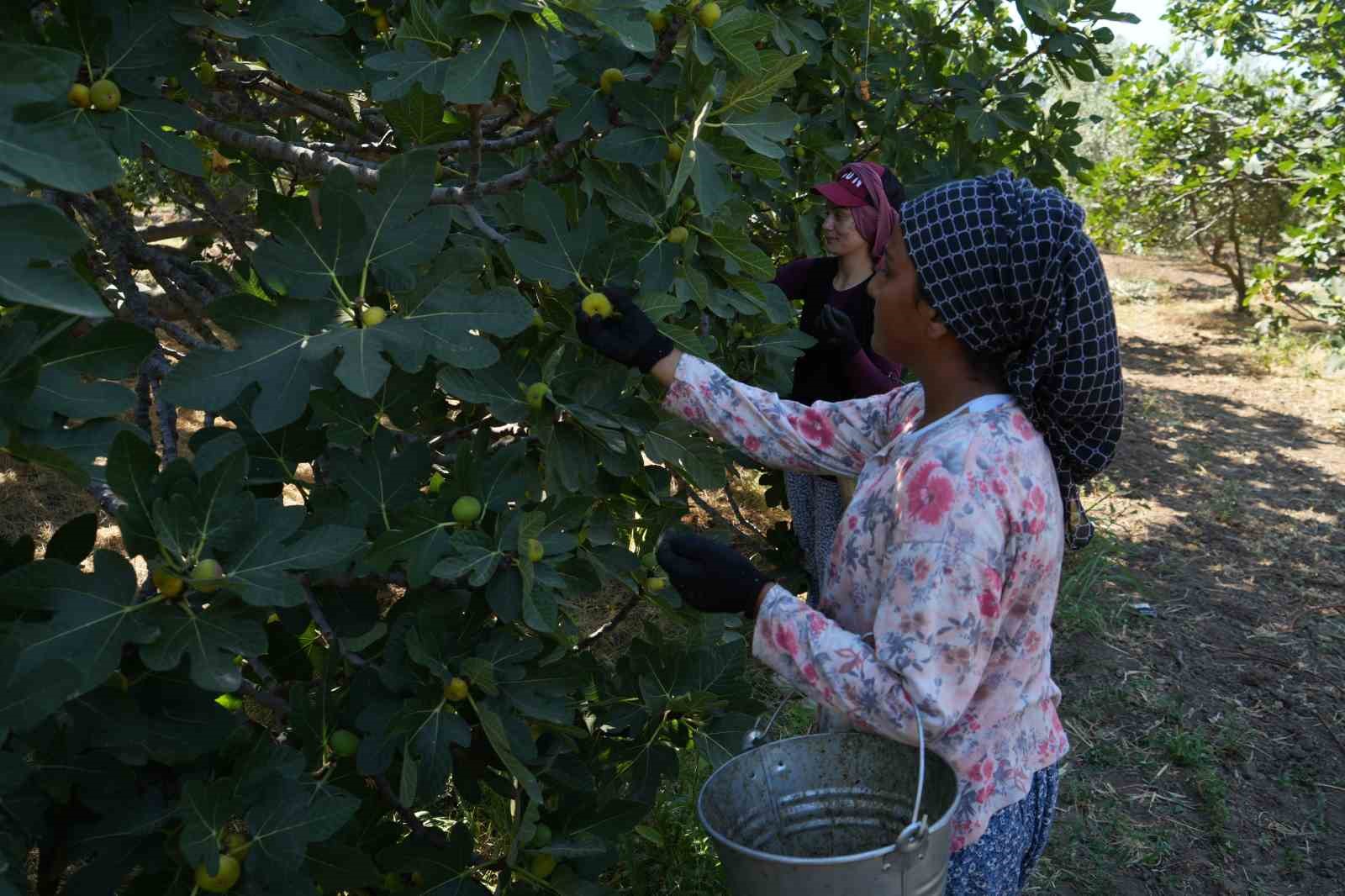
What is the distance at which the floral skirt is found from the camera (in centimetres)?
177

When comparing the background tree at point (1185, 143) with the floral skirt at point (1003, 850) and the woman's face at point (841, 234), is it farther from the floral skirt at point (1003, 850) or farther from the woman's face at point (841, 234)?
the floral skirt at point (1003, 850)

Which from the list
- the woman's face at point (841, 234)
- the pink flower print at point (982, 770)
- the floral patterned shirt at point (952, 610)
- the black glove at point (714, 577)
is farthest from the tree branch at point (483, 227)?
the woman's face at point (841, 234)

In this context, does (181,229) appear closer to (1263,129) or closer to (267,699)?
(267,699)

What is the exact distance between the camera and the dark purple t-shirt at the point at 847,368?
3.61 m

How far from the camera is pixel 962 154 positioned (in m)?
4.19

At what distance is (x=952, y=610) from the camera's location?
1535 mm

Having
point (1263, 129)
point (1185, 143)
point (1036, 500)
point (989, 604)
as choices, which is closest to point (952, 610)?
point (989, 604)

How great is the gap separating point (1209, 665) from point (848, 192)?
266cm

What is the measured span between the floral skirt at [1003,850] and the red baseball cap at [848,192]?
7.00 feet

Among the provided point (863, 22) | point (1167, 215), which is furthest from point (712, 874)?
point (1167, 215)

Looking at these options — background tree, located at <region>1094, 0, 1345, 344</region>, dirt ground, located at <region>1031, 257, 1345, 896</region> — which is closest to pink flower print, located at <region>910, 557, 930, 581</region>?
dirt ground, located at <region>1031, 257, 1345, 896</region>

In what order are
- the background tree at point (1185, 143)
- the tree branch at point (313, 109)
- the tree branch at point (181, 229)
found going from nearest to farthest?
the tree branch at point (313, 109) < the tree branch at point (181, 229) < the background tree at point (1185, 143)

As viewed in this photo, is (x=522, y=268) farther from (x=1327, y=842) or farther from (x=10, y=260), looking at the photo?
(x=1327, y=842)

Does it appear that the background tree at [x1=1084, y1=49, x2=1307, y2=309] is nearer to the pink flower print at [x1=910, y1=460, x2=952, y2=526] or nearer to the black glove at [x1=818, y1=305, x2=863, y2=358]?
the black glove at [x1=818, y1=305, x2=863, y2=358]
